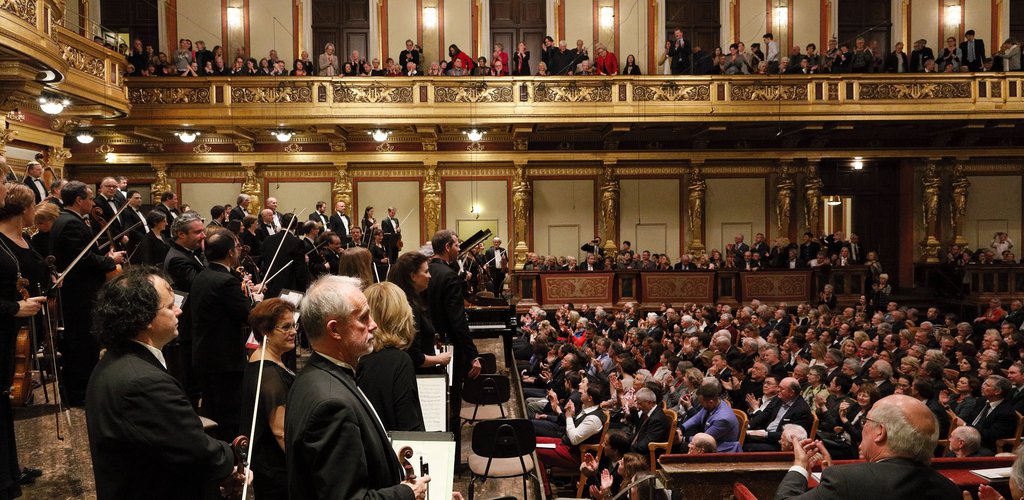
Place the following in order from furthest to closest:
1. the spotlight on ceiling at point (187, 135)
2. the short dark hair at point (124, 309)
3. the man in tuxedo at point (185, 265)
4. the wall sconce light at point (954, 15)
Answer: the wall sconce light at point (954, 15), the spotlight on ceiling at point (187, 135), the man in tuxedo at point (185, 265), the short dark hair at point (124, 309)

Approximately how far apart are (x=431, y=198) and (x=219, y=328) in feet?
44.4

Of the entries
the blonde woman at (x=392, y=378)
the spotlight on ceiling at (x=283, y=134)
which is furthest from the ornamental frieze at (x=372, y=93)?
the blonde woman at (x=392, y=378)

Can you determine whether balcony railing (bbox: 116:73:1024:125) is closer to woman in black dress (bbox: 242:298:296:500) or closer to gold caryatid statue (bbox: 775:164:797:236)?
gold caryatid statue (bbox: 775:164:797:236)

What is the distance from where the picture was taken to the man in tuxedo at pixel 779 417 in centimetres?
633

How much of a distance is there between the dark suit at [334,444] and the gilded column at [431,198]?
51.6 feet

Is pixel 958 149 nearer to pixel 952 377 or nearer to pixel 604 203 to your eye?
pixel 604 203

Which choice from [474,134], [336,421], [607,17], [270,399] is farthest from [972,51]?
[336,421]

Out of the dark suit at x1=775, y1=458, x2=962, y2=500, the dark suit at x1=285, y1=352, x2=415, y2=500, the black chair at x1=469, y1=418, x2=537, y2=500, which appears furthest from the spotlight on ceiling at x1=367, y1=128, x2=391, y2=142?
the dark suit at x1=285, y1=352, x2=415, y2=500

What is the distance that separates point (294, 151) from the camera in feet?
58.3

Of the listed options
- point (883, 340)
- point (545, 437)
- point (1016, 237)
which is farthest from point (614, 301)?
point (1016, 237)

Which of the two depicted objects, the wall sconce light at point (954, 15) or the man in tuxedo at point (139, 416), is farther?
the wall sconce light at point (954, 15)

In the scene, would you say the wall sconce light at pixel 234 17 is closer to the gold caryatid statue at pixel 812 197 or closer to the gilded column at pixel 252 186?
the gilded column at pixel 252 186

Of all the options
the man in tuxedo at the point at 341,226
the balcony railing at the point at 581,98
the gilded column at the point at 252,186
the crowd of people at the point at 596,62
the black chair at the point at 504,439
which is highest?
the crowd of people at the point at 596,62

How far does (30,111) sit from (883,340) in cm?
1409
